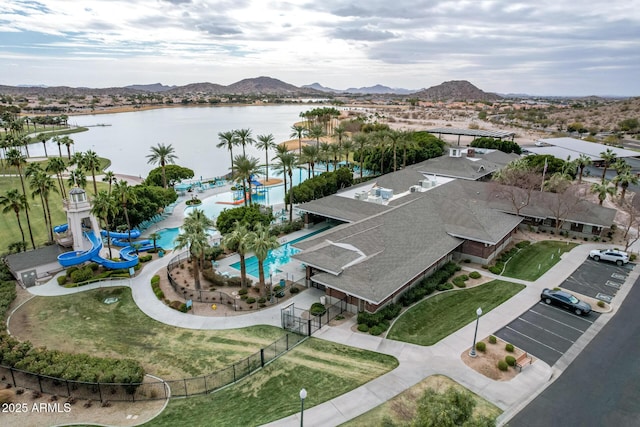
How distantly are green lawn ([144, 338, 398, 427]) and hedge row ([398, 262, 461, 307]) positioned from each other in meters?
7.81

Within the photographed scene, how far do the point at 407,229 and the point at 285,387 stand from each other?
21939 mm

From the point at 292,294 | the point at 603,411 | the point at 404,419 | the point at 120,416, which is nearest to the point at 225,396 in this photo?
the point at 120,416

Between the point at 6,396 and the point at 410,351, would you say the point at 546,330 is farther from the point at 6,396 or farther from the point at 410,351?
the point at 6,396

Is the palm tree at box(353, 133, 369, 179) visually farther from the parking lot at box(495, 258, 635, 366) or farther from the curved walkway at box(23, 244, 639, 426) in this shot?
the parking lot at box(495, 258, 635, 366)

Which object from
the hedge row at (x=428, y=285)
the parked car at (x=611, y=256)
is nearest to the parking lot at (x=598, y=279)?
the parked car at (x=611, y=256)

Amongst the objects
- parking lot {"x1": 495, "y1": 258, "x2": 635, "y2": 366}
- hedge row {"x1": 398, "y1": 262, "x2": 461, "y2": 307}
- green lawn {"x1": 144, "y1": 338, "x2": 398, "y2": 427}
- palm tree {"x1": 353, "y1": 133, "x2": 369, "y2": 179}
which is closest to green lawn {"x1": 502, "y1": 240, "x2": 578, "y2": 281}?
parking lot {"x1": 495, "y1": 258, "x2": 635, "y2": 366}

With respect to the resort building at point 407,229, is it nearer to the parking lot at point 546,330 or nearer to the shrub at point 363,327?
the shrub at point 363,327

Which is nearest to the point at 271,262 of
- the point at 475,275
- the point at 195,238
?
the point at 195,238

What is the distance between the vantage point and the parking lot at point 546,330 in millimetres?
26359

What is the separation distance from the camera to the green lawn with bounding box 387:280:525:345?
28031mm

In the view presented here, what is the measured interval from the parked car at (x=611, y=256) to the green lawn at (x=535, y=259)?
2.79 metres

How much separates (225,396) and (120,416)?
18.4 feet

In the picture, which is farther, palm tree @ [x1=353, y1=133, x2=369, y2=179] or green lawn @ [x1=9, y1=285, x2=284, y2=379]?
palm tree @ [x1=353, y1=133, x2=369, y2=179]

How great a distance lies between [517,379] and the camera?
23.4 m
